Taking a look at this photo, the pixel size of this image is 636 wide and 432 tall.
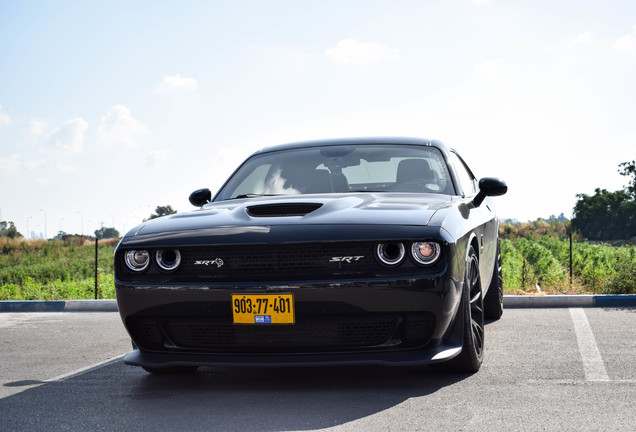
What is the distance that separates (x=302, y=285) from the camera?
12.6 ft

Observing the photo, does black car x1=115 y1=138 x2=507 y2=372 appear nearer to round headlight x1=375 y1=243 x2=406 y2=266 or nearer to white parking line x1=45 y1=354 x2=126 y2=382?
round headlight x1=375 y1=243 x2=406 y2=266

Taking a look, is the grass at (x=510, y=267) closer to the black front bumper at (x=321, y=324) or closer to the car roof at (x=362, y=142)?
the car roof at (x=362, y=142)

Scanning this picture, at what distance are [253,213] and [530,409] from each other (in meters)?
1.85

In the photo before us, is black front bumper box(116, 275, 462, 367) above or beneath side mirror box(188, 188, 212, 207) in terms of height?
beneath

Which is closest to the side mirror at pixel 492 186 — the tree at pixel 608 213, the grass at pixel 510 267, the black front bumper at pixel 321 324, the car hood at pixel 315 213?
the car hood at pixel 315 213

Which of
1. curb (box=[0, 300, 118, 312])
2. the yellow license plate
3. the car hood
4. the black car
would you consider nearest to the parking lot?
the black car

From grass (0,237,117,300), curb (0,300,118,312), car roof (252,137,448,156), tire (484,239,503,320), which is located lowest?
grass (0,237,117,300)

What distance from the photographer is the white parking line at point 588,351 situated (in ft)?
15.0

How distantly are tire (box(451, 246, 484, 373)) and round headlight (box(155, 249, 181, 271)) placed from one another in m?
1.63

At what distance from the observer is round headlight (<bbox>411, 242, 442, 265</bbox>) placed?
3.90 m

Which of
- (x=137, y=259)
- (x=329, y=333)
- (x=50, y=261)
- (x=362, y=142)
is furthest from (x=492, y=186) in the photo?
(x=50, y=261)

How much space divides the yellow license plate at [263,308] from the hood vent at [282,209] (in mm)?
545

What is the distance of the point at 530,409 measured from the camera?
12.2ft

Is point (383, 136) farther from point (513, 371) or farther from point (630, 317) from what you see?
point (630, 317)
